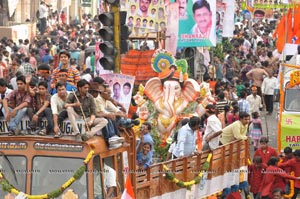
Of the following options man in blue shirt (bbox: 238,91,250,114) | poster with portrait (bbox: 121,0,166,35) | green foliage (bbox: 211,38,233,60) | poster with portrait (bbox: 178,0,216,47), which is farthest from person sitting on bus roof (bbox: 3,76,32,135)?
green foliage (bbox: 211,38,233,60)

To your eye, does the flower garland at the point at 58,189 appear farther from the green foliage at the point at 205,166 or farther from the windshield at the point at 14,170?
the green foliage at the point at 205,166

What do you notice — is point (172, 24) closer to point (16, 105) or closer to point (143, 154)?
point (143, 154)

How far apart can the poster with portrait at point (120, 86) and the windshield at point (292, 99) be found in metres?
4.32

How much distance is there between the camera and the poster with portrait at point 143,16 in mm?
25812

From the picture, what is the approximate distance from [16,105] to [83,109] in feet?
2.89

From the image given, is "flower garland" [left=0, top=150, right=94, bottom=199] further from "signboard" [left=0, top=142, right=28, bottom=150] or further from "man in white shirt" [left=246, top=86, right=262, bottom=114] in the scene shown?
"man in white shirt" [left=246, top=86, right=262, bottom=114]

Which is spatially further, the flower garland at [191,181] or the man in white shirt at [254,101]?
the man in white shirt at [254,101]

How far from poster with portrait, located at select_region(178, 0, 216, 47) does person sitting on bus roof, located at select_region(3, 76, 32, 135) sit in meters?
12.1

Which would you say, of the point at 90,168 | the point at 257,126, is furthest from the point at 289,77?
the point at 90,168

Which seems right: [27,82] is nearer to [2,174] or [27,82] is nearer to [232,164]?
[2,174]

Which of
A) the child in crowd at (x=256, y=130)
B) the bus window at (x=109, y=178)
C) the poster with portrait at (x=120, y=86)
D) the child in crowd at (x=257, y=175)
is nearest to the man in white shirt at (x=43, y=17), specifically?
the child in crowd at (x=256, y=130)

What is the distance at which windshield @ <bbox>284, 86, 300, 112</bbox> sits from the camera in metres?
22.6

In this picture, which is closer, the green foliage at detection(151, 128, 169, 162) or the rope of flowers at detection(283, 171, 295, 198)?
the rope of flowers at detection(283, 171, 295, 198)

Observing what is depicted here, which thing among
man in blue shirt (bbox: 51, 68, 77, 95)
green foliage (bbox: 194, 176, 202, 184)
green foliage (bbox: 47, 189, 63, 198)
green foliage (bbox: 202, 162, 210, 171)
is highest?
man in blue shirt (bbox: 51, 68, 77, 95)
